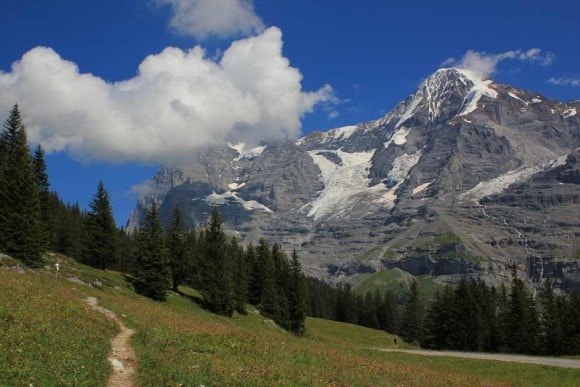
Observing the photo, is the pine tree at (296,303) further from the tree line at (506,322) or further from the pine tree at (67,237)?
the pine tree at (67,237)

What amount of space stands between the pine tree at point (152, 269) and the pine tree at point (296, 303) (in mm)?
28135

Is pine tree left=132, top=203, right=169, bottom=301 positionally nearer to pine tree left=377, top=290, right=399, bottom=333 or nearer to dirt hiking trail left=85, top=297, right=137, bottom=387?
dirt hiking trail left=85, top=297, right=137, bottom=387

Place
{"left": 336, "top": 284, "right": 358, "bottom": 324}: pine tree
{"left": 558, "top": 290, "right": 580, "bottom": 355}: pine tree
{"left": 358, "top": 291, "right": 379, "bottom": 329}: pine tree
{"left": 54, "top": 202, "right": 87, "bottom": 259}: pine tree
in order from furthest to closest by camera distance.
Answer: {"left": 336, "top": 284, "right": 358, "bottom": 324}: pine tree < {"left": 358, "top": 291, "right": 379, "bottom": 329}: pine tree < {"left": 54, "top": 202, "right": 87, "bottom": 259}: pine tree < {"left": 558, "top": 290, "right": 580, "bottom": 355}: pine tree

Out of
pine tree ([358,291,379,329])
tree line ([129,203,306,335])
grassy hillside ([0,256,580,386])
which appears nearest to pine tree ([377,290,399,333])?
pine tree ([358,291,379,329])

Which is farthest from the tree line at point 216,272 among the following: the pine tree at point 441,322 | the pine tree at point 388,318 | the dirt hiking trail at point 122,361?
the pine tree at point 388,318

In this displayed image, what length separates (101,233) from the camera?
248 feet

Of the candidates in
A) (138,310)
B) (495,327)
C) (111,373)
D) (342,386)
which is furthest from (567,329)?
(111,373)

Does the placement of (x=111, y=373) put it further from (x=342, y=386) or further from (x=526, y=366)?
(x=526, y=366)

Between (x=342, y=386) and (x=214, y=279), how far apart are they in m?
47.0

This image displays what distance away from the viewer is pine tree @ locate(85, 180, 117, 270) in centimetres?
7493

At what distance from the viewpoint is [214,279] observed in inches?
2522

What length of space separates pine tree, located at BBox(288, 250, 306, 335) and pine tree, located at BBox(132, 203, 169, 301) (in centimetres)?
2813

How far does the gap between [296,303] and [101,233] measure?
1297 inches

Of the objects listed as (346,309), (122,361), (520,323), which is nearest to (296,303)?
(520,323)
